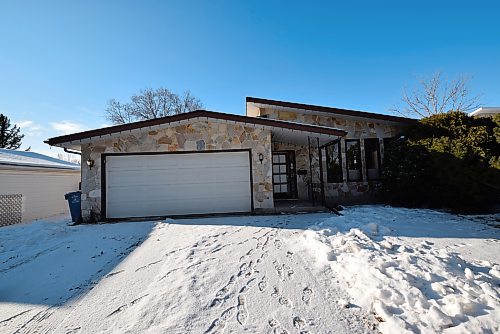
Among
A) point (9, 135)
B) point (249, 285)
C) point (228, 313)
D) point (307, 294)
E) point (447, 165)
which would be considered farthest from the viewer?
point (9, 135)

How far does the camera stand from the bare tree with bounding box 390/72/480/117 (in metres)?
19.7

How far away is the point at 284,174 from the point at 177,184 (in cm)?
521

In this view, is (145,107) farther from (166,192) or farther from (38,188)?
(166,192)

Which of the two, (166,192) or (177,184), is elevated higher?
(177,184)

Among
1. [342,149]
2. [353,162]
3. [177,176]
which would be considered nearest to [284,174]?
[342,149]

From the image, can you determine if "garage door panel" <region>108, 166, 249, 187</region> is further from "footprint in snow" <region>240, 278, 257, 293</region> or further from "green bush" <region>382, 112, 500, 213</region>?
"green bush" <region>382, 112, 500, 213</region>

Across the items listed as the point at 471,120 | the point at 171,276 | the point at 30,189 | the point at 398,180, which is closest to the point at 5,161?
the point at 30,189

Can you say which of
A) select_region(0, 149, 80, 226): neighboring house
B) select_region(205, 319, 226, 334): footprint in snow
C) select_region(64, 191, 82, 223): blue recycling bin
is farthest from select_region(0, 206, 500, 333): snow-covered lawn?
select_region(0, 149, 80, 226): neighboring house

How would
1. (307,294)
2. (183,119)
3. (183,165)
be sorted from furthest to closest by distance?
(183,165) < (183,119) < (307,294)

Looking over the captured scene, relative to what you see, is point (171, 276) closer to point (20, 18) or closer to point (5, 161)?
point (20, 18)

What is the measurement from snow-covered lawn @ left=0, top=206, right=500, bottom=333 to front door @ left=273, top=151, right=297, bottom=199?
5.52 meters

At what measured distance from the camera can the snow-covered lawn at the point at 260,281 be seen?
2.18m

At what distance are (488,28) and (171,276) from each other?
13.9 metres

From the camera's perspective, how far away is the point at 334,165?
10.1 metres
